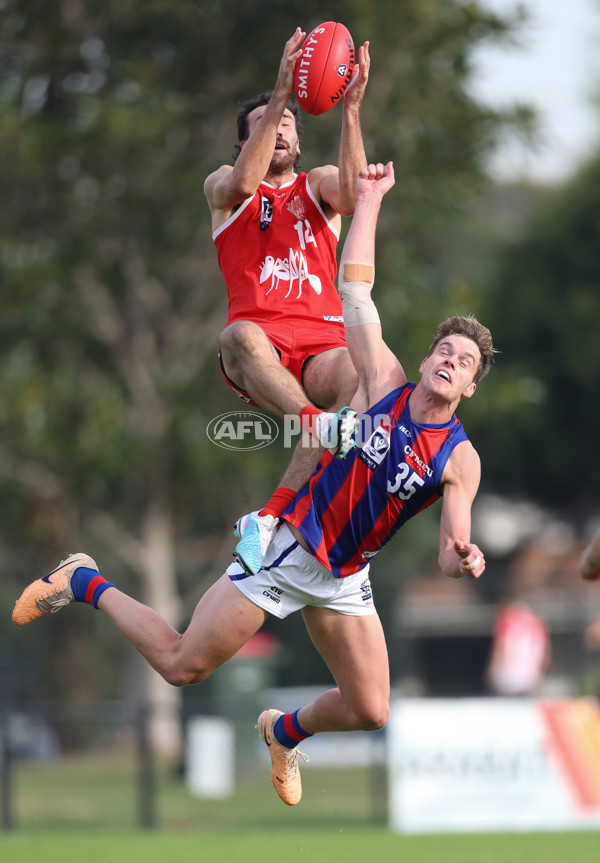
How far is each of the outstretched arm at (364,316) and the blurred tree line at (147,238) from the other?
11.8m

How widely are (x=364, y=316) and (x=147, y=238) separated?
14.0 m

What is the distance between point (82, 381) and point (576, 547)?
1884 centimetres

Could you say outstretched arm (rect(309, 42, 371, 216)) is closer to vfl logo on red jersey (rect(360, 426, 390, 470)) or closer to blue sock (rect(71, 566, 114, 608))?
vfl logo on red jersey (rect(360, 426, 390, 470))

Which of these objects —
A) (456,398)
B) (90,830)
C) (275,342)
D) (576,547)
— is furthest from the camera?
(576,547)

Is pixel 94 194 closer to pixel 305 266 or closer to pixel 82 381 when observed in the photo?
pixel 82 381

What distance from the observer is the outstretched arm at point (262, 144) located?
6371mm

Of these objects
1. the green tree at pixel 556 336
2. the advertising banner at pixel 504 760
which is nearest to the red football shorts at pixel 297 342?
the advertising banner at pixel 504 760

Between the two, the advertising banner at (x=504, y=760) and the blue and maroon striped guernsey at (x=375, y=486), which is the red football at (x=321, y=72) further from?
the advertising banner at (x=504, y=760)

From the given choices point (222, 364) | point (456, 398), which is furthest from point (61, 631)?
point (456, 398)

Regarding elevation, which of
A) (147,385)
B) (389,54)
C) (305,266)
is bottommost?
(305,266)

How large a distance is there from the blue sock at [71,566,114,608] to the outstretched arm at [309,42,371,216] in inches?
92.9

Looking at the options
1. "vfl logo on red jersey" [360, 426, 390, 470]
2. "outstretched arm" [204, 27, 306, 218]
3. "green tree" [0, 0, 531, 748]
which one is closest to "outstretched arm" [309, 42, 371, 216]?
"outstretched arm" [204, 27, 306, 218]

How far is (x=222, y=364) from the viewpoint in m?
7.15

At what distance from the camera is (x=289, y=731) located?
7.07 metres
